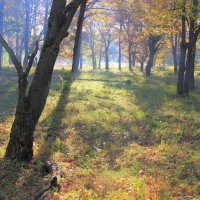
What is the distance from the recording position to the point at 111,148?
10.3 meters

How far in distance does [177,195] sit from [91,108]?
8.75 metres

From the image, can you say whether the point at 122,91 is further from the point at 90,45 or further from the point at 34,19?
the point at 90,45

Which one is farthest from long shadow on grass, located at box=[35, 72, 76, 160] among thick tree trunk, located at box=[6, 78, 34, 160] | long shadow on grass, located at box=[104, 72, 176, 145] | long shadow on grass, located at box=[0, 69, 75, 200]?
long shadow on grass, located at box=[104, 72, 176, 145]

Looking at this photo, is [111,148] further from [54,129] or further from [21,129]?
[21,129]

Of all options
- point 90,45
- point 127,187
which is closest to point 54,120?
point 127,187

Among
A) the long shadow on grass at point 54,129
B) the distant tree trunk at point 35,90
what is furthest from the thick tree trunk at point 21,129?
the long shadow on grass at point 54,129

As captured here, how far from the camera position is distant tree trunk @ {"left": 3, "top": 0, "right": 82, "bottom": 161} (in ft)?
28.3

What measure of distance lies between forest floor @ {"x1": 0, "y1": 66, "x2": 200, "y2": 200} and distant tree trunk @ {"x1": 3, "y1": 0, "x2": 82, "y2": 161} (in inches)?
19.4

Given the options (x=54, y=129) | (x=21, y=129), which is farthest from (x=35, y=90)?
(x=54, y=129)

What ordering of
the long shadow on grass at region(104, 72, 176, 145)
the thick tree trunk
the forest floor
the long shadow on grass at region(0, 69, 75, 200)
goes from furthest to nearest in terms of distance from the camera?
the long shadow on grass at region(104, 72, 176, 145) → the thick tree trunk → the forest floor → the long shadow on grass at region(0, 69, 75, 200)

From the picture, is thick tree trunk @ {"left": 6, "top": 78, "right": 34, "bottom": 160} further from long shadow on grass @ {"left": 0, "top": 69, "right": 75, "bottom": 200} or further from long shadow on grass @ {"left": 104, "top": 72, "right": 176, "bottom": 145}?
long shadow on grass @ {"left": 104, "top": 72, "right": 176, "bottom": 145}

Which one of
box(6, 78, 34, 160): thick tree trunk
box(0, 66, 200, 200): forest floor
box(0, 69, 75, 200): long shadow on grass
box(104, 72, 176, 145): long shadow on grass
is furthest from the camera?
box(104, 72, 176, 145): long shadow on grass

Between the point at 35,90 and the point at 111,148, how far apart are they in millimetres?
3322

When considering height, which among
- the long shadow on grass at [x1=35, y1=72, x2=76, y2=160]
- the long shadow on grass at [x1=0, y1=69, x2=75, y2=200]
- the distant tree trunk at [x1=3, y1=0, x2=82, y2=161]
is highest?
the distant tree trunk at [x1=3, y1=0, x2=82, y2=161]
